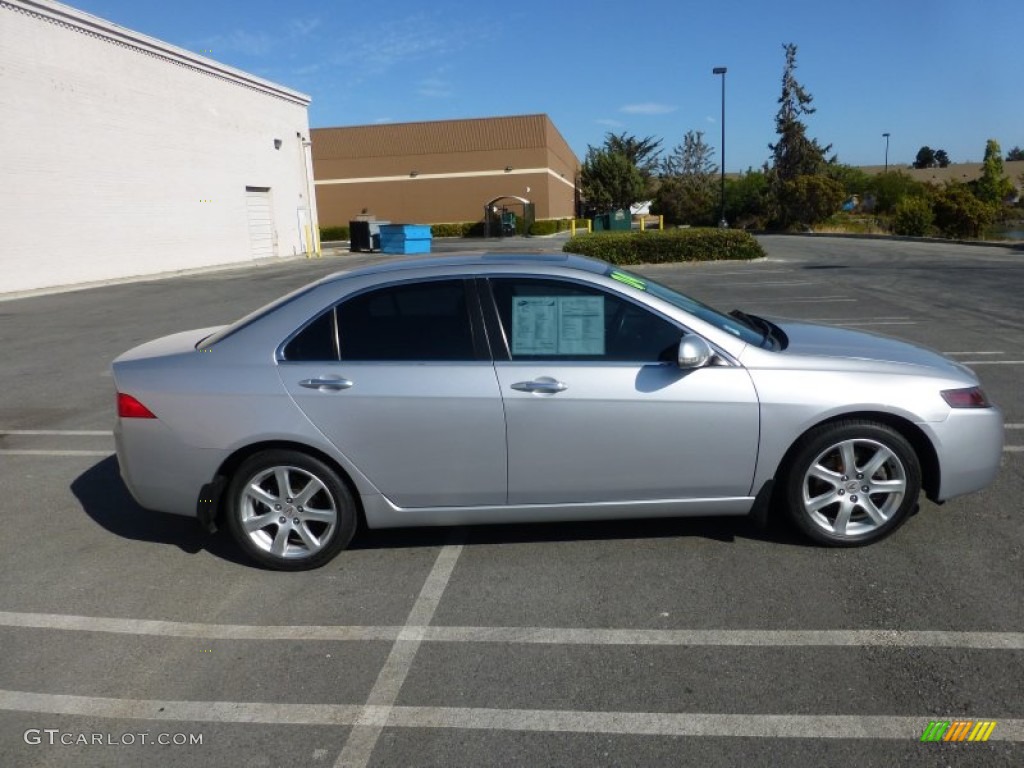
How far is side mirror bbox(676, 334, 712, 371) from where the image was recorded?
3.89 meters

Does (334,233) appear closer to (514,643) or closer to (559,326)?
(559,326)

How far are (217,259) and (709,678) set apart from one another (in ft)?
97.2

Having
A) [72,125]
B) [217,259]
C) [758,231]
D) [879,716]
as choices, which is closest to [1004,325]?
[879,716]

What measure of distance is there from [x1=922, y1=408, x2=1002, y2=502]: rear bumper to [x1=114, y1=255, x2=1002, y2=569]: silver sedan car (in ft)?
0.03

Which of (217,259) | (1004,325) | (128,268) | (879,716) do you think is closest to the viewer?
(879,716)

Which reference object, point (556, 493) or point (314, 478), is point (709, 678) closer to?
point (556, 493)

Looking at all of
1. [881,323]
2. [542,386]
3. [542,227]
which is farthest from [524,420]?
[542,227]

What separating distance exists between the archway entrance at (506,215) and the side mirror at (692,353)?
4613 cm

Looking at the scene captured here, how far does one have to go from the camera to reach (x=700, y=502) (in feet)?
13.6

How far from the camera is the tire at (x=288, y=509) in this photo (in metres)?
4.11

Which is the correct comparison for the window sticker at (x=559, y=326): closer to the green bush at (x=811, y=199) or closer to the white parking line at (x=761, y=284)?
the white parking line at (x=761, y=284)

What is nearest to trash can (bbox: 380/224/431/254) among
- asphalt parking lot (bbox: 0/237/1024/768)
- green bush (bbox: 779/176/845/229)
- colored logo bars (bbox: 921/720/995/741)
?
green bush (bbox: 779/176/845/229)

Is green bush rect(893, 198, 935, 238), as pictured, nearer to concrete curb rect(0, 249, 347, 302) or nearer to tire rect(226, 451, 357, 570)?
concrete curb rect(0, 249, 347, 302)

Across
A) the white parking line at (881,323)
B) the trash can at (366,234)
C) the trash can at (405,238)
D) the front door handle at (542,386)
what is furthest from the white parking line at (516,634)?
the trash can at (366,234)
